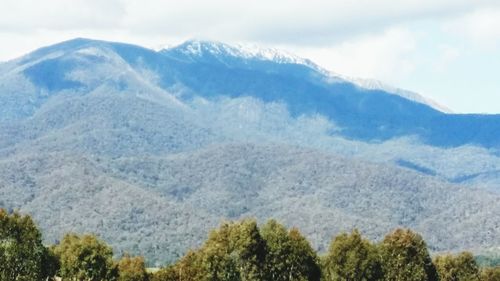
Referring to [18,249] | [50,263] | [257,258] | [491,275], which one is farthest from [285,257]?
[491,275]

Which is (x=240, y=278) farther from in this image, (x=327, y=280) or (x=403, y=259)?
(x=403, y=259)

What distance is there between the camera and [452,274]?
435ft

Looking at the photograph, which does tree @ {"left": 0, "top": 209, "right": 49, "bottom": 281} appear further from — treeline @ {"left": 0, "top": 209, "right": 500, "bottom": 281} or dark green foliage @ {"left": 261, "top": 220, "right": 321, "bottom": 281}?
dark green foliage @ {"left": 261, "top": 220, "right": 321, "bottom": 281}

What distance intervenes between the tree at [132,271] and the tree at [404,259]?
35139 millimetres

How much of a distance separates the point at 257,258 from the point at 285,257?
3954 millimetres

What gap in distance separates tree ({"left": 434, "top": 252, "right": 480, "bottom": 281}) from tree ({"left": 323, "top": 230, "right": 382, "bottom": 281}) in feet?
58.3

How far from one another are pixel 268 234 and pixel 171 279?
15793 mm

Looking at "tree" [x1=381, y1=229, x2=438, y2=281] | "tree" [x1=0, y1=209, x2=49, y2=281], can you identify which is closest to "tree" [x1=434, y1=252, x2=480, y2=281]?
"tree" [x1=381, y1=229, x2=438, y2=281]

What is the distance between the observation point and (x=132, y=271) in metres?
125

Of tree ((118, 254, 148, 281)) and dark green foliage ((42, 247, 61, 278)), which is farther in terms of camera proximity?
dark green foliage ((42, 247, 61, 278))

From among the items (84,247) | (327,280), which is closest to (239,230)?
(327,280)

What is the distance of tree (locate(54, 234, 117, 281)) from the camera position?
4673 inches

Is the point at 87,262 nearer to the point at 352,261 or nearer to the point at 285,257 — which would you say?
the point at 285,257

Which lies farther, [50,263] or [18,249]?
[50,263]
